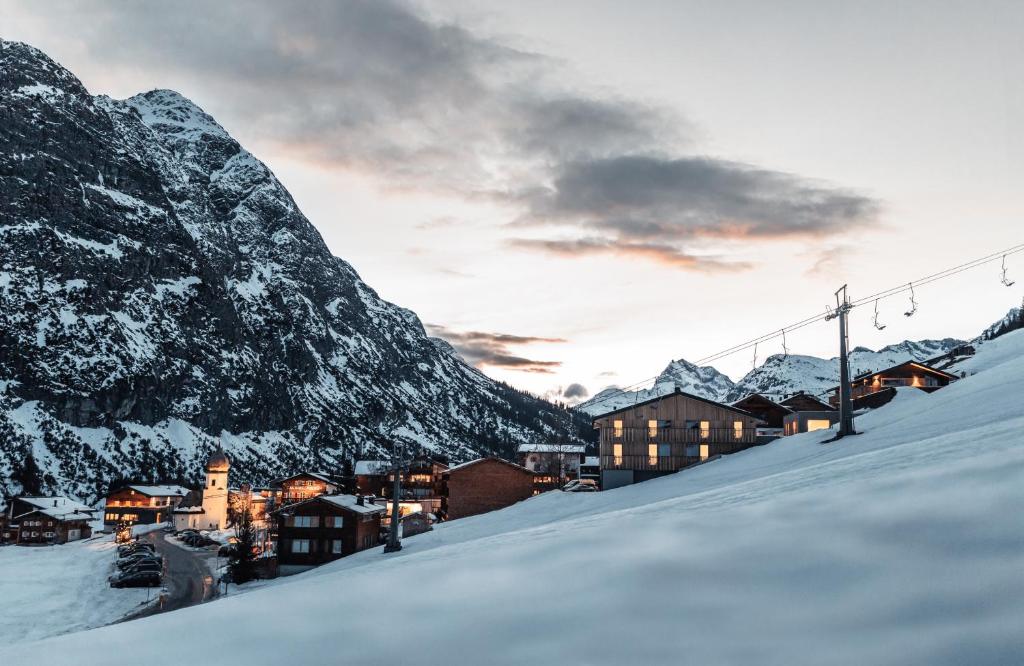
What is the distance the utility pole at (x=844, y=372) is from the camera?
26453mm

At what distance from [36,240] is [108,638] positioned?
682ft

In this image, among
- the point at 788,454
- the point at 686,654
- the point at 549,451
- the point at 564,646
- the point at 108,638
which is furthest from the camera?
the point at 549,451

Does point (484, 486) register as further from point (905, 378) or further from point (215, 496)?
point (215, 496)

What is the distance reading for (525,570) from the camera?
19.2 ft

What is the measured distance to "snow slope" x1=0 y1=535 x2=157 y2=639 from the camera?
47188 millimetres

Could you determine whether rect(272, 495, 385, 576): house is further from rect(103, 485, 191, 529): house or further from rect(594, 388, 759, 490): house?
rect(103, 485, 191, 529): house

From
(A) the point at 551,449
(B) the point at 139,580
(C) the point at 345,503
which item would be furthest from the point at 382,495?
(B) the point at 139,580

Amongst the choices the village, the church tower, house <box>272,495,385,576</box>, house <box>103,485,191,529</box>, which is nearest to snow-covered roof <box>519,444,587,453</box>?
the village

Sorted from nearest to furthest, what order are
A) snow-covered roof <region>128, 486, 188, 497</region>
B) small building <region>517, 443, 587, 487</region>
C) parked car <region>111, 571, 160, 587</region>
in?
parked car <region>111, 571, 160, 587</region> < snow-covered roof <region>128, 486, 188, 497</region> < small building <region>517, 443, 587, 487</region>

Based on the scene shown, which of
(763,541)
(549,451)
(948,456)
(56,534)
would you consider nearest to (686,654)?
(763,541)

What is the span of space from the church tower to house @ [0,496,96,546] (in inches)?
843

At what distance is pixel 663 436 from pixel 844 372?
28542 mm

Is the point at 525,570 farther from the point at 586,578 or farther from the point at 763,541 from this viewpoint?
the point at 763,541

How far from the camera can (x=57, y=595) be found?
58.3 m
